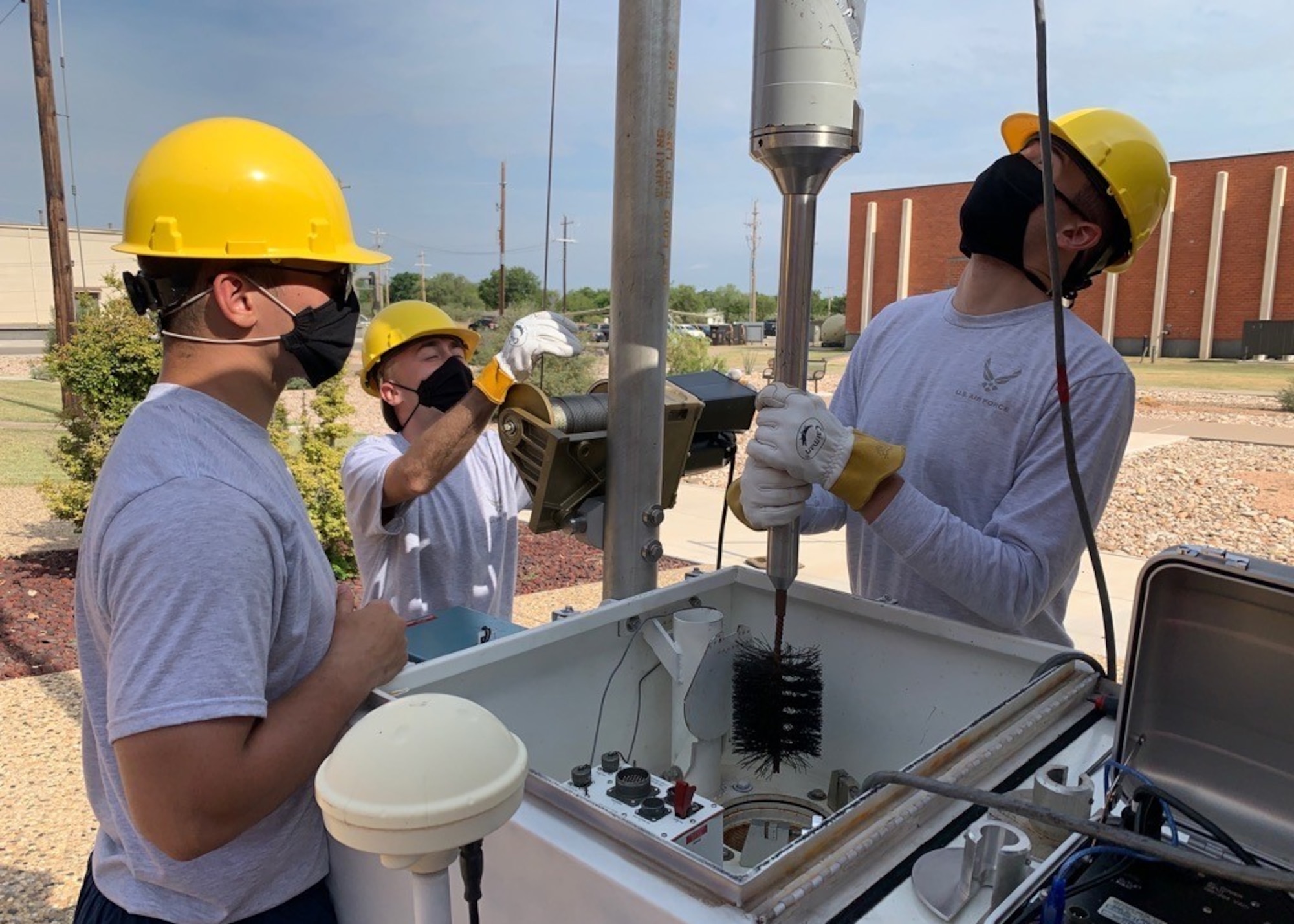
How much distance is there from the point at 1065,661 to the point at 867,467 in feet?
1.48

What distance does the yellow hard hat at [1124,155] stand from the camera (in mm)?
1771

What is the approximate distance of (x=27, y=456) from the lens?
40.8 ft

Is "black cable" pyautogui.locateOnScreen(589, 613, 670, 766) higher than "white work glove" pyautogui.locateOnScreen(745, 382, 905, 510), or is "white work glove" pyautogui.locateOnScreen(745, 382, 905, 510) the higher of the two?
"white work glove" pyautogui.locateOnScreen(745, 382, 905, 510)

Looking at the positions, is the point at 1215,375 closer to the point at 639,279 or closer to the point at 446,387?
the point at 446,387

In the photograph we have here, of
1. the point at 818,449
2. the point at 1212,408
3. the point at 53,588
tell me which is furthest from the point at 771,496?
the point at 1212,408

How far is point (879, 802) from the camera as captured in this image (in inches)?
41.7

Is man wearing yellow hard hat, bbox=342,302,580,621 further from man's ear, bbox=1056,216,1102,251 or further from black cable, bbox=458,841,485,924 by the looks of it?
black cable, bbox=458,841,485,924

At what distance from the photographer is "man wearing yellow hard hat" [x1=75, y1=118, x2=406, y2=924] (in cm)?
107

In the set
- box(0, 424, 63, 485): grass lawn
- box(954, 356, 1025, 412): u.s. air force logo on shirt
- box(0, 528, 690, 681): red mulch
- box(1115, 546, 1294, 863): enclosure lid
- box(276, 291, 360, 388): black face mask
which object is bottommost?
box(0, 424, 63, 485): grass lawn

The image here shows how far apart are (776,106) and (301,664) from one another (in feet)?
4.04

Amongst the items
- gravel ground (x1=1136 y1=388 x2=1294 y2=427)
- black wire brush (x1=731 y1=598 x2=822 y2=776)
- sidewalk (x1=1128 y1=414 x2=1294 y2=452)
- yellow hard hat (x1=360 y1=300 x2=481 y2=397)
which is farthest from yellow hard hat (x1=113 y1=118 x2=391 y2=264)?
gravel ground (x1=1136 y1=388 x2=1294 y2=427)

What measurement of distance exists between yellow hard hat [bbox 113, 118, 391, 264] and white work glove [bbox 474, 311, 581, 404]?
761 millimetres

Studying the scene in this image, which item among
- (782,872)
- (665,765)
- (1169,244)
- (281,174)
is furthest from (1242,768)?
(1169,244)

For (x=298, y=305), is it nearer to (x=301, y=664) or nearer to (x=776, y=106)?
(x=301, y=664)
